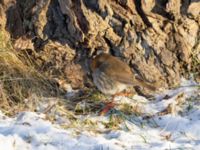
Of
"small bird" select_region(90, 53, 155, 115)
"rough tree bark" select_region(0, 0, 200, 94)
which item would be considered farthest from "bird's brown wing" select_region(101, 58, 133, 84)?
"rough tree bark" select_region(0, 0, 200, 94)

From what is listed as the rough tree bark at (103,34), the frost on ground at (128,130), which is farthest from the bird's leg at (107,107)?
the rough tree bark at (103,34)

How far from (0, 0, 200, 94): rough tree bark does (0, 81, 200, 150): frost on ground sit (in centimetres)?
47

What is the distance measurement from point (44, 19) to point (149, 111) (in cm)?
158

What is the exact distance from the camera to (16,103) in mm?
6340

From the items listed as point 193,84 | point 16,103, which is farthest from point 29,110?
point 193,84

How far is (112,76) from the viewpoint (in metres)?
6.34

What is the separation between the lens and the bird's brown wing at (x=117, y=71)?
6309 mm

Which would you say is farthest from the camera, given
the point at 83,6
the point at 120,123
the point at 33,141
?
the point at 83,6

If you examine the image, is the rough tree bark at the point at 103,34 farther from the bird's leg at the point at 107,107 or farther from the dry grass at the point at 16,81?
the bird's leg at the point at 107,107

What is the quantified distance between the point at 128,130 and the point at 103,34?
140 centimetres

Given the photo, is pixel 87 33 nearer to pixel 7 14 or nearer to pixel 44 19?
pixel 44 19

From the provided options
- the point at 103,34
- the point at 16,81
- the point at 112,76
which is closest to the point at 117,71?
the point at 112,76

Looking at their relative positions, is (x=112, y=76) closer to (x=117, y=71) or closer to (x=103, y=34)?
(x=117, y=71)

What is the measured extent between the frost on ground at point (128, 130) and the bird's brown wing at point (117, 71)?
1.05ft
